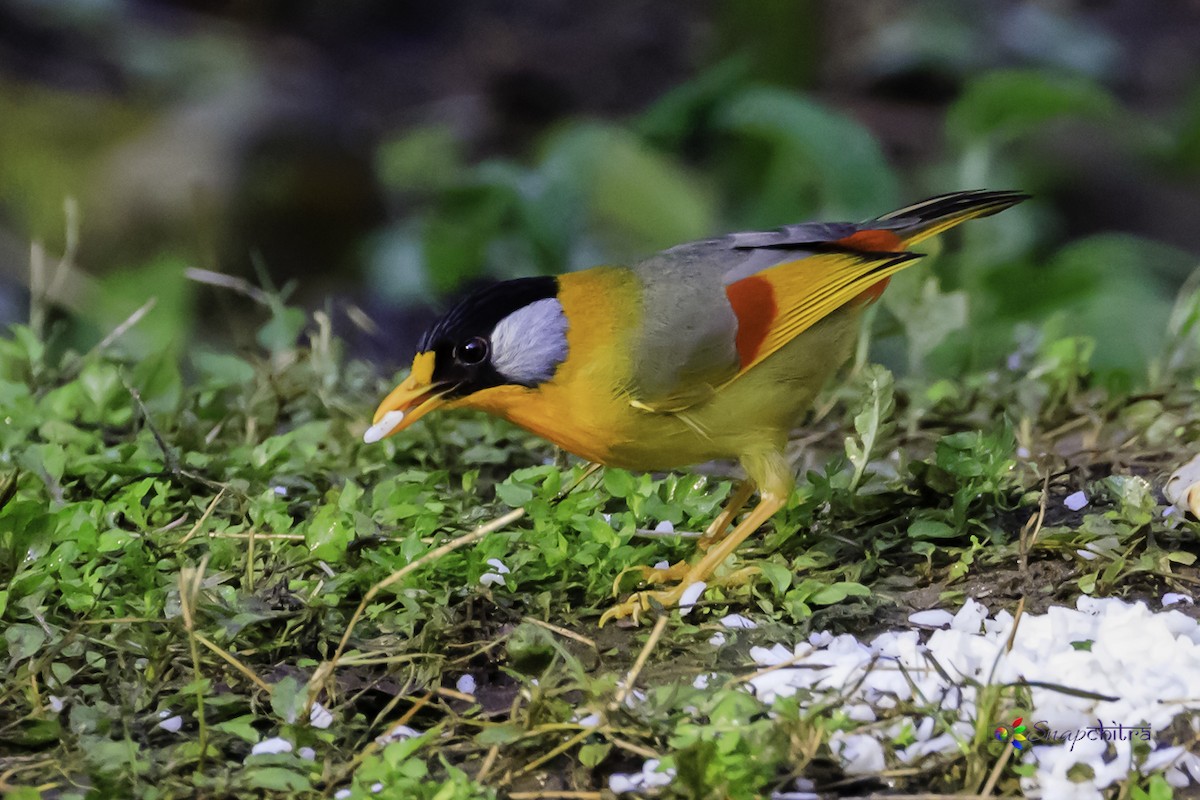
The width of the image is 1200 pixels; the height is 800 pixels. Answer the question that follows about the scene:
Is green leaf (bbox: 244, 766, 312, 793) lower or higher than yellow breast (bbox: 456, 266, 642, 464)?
lower

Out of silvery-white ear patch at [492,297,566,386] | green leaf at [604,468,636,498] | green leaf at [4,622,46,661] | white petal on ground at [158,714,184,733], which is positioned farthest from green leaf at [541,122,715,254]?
white petal on ground at [158,714,184,733]

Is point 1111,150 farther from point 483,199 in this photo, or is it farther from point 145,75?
point 145,75

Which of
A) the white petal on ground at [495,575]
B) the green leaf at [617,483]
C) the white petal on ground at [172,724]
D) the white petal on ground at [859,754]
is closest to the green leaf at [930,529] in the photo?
the green leaf at [617,483]

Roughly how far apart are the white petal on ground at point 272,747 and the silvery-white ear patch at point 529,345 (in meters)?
0.86

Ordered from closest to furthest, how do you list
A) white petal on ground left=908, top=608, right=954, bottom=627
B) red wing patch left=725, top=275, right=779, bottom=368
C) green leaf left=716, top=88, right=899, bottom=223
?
white petal on ground left=908, top=608, right=954, bottom=627 → red wing patch left=725, top=275, right=779, bottom=368 → green leaf left=716, top=88, right=899, bottom=223

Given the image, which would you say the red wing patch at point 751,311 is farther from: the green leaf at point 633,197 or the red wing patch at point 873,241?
the green leaf at point 633,197

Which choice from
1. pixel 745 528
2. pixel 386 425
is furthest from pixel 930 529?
pixel 386 425

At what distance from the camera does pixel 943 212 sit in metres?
3.01

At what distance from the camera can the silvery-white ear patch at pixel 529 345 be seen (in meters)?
2.62

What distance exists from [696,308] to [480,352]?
1.64 feet

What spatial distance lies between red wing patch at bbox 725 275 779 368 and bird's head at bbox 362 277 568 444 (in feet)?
1.26

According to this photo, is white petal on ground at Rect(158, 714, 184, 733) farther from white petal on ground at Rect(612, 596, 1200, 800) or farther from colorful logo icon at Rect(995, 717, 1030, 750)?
colorful logo icon at Rect(995, 717, 1030, 750)

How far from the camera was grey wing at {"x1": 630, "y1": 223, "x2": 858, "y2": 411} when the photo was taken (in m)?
2.65

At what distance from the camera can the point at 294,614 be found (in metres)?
2.40
